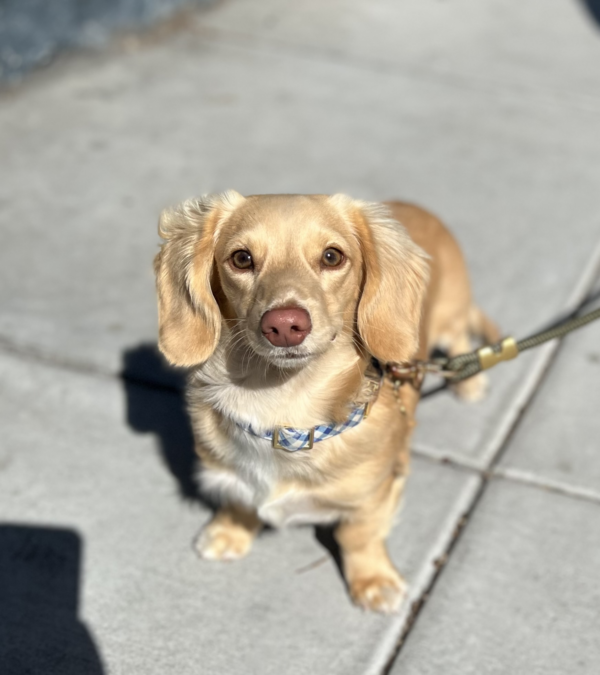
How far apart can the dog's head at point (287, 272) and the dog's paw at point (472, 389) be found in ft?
3.09

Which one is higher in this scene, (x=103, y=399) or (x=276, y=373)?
(x=276, y=373)

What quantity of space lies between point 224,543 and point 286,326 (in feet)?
3.21

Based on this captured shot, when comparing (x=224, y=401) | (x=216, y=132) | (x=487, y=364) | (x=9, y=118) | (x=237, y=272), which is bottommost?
(x=9, y=118)

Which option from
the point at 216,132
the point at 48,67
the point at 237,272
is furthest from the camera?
the point at 48,67

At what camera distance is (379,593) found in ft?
8.35

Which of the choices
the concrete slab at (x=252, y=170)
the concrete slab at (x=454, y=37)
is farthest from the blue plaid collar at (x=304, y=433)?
the concrete slab at (x=454, y=37)

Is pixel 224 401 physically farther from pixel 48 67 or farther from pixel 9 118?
pixel 48 67

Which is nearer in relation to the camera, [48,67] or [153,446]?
[153,446]

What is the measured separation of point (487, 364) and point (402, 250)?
57 centimetres

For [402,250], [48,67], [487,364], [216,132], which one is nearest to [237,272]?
[402,250]

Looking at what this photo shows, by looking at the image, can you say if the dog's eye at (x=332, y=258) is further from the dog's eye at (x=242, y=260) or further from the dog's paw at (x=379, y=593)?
the dog's paw at (x=379, y=593)

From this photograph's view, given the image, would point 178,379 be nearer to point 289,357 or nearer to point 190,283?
point 190,283

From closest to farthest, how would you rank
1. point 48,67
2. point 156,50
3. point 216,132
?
point 216,132 < point 48,67 < point 156,50

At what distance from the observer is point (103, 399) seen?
336 cm
